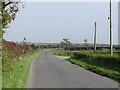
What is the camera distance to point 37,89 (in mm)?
16641

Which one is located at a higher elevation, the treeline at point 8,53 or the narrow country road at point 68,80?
the treeline at point 8,53

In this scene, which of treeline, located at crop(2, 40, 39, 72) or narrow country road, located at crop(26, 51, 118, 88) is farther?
→ treeline, located at crop(2, 40, 39, 72)

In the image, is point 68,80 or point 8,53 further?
point 8,53

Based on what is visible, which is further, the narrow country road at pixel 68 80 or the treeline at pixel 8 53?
the treeline at pixel 8 53

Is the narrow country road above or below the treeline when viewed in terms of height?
below

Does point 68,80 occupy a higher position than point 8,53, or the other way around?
point 8,53

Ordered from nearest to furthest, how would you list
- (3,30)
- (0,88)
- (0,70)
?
(0,88), (0,70), (3,30)

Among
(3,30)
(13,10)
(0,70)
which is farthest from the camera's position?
(13,10)

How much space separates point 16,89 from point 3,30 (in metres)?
6.84

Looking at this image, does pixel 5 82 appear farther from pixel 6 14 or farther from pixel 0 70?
pixel 6 14

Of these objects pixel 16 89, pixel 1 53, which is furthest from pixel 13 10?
pixel 16 89

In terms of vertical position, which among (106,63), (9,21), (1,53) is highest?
(9,21)

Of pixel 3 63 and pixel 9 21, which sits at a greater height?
pixel 9 21

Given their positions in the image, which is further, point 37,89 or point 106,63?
point 106,63
